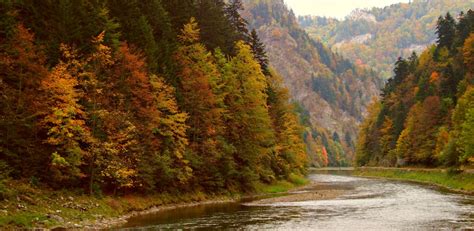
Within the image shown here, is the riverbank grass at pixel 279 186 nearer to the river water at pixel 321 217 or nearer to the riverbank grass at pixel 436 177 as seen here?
the river water at pixel 321 217

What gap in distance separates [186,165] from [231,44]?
35.2 meters

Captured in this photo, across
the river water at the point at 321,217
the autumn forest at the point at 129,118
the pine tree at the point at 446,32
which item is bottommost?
the river water at the point at 321,217

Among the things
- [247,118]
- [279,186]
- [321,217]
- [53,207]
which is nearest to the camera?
[53,207]

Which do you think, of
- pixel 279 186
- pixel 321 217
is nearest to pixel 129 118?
pixel 321 217

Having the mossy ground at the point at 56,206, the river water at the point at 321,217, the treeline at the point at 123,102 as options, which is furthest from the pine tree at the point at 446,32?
the mossy ground at the point at 56,206

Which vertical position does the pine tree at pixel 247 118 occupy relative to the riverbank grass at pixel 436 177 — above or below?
above

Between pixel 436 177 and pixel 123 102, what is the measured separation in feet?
229

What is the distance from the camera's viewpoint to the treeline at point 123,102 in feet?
132

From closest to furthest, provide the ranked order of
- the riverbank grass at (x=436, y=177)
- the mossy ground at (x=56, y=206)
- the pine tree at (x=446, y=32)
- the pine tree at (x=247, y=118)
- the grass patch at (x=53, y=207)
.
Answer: the grass patch at (x=53, y=207) → the mossy ground at (x=56, y=206) → the pine tree at (x=247, y=118) → the riverbank grass at (x=436, y=177) → the pine tree at (x=446, y=32)

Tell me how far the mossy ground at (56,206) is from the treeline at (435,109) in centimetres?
5258

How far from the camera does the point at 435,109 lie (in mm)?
118062

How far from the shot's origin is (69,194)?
43344mm

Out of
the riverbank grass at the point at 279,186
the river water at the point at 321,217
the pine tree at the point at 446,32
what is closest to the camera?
the river water at the point at 321,217

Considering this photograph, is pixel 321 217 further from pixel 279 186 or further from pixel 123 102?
pixel 279 186
